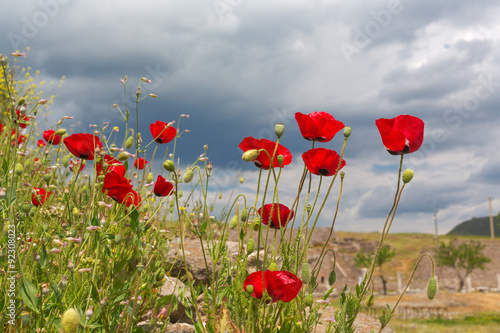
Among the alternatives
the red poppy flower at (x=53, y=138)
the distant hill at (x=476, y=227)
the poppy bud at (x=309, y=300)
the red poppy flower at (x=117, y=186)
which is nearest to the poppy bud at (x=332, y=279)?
the poppy bud at (x=309, y=300)

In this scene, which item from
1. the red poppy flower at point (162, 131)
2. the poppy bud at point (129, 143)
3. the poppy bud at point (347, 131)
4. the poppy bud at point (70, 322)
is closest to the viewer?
the poppy bud at point (70, 322)

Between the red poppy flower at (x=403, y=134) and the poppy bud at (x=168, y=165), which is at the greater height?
the red poppy flower at (x=403, y=134)

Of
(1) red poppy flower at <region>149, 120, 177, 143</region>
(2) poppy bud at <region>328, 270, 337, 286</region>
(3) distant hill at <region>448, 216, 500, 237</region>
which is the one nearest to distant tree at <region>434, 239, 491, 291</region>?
(1) red poppy flower at <region>149, 120, 177, 143</region>

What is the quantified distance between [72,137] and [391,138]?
1.69 metres

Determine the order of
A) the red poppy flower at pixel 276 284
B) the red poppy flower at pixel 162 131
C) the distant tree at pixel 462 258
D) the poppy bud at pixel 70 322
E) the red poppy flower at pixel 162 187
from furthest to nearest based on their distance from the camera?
the distant tree at pixel 462 258 < the red poppy flower at pixel 162 131 < the red poppy flower at pixel 162 187 < the red poppy flower at pixel 276 284 < the poppy bud at pixel 70 322

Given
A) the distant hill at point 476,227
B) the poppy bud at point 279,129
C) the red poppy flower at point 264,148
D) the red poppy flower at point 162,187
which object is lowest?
the red poppy flower at point 162,187

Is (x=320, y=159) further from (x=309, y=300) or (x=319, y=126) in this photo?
(x=309, y=300)

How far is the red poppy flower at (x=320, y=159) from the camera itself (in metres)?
1.97

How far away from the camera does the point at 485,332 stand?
16391mm

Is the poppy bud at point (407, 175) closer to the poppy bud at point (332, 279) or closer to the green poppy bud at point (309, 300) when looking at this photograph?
the poppy bud at point (332, 279)

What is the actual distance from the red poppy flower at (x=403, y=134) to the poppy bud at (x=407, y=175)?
116 mm

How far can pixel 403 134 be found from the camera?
184cm

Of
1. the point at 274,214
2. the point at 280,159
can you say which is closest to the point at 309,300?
the point at 274,214

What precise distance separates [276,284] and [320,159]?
0.68 metres
